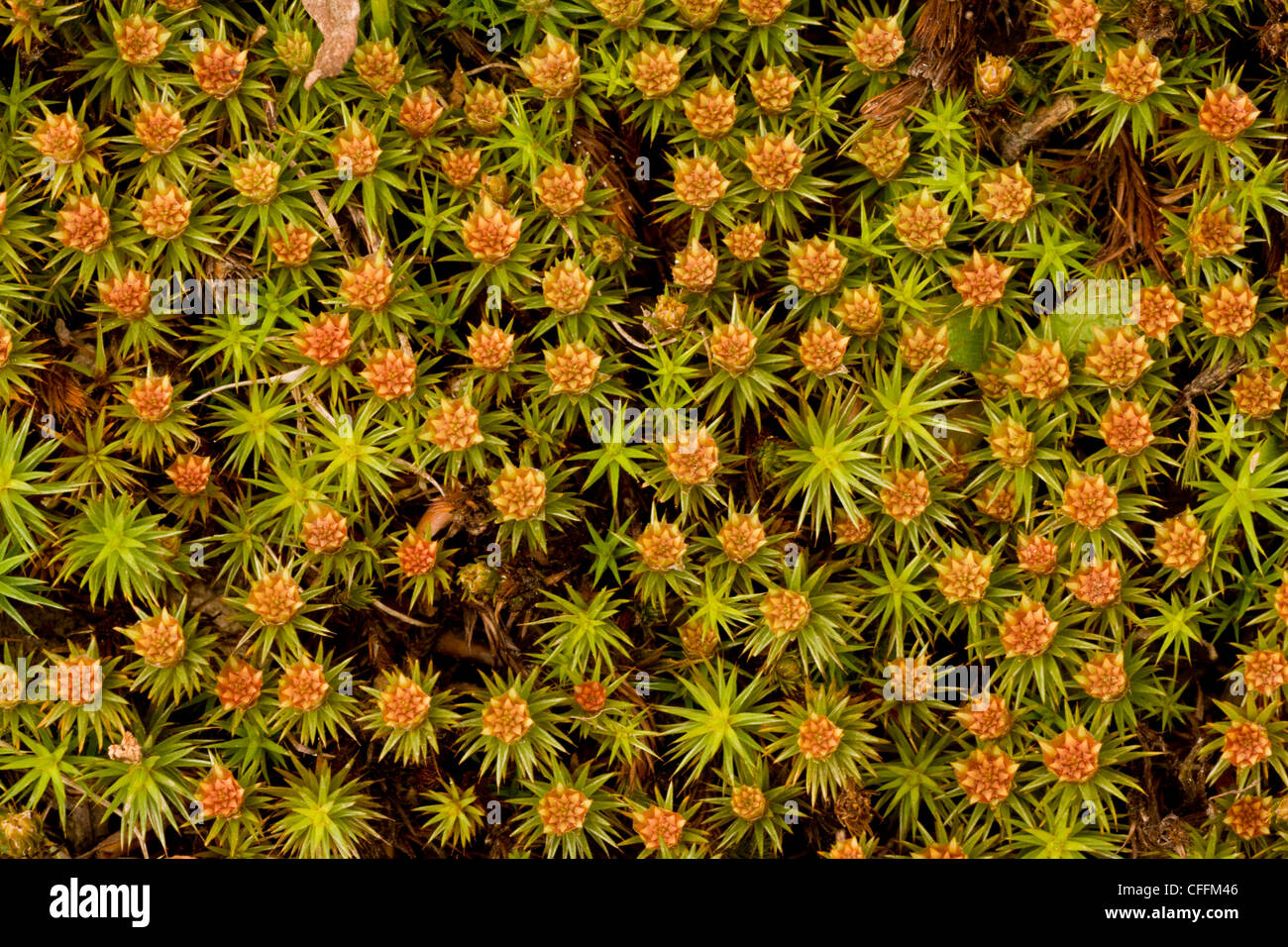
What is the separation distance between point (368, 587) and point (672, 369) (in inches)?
37.1

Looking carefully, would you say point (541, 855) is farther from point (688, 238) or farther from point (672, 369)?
point (688, 238)

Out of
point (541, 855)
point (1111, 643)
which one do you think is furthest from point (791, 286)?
point (541, 855)

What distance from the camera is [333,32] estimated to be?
281 cm

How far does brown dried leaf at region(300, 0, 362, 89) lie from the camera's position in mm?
2793

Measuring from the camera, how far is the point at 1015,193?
9.24 ft

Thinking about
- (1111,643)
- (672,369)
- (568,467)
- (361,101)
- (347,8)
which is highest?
(347,8)

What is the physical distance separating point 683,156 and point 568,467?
0.84 meters

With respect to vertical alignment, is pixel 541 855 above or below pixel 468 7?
below

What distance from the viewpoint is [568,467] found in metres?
2.93

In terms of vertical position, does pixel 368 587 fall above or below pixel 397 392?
below

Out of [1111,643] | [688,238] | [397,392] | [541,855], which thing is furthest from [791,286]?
[541,855]

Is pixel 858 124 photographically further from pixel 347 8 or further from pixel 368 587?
pixel 368 587

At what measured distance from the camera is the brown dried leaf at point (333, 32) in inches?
110

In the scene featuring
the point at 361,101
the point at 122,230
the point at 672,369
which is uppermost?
the point at 361,101
